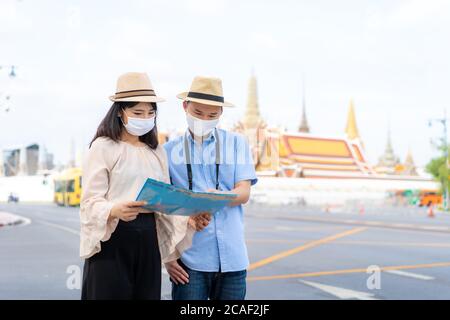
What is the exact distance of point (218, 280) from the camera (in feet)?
10.4

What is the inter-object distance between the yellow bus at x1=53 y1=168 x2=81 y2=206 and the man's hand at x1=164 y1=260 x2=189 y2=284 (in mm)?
34886

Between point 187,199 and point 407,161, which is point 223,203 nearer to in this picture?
point 187,199

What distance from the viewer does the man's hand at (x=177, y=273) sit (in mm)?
3129

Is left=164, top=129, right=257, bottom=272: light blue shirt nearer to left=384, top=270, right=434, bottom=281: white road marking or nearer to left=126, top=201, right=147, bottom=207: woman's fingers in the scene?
left=126, top=201, right=147, bottom=207: woman's fingers

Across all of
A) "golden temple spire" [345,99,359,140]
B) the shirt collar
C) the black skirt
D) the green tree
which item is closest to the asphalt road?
→ the shirt collar

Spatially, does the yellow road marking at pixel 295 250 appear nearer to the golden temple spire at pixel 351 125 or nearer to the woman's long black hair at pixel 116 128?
the woman's long black hair at pixel 116 128

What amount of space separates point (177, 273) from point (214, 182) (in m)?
0.47

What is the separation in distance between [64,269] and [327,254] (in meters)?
4.54

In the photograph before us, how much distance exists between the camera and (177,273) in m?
3.14

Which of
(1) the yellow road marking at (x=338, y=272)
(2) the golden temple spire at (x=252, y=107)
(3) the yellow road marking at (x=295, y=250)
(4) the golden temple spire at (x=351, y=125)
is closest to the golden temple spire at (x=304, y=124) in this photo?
(4) the golden temple spire at (x=351, y=125)

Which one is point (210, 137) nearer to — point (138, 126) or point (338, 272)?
point (138, 126)

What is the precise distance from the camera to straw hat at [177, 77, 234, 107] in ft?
10.5
